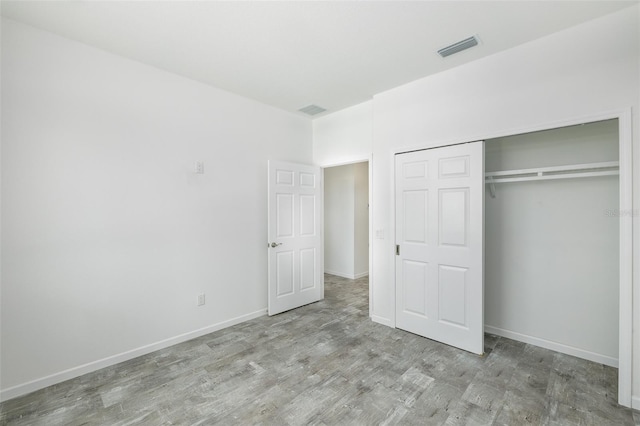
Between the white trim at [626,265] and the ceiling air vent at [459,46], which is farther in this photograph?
Answer: the ceiling air vent at [459,46]

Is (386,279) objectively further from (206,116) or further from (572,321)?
(206,116)

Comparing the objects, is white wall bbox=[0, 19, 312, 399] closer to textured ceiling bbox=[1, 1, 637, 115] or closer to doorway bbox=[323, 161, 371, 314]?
textured ceiling bbox=[1, 1, 637, 115]

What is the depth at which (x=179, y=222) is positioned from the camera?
3.15 m

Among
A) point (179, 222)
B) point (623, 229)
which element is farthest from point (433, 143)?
point (179, 222)

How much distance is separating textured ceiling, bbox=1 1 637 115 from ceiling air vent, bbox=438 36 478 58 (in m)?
0.05

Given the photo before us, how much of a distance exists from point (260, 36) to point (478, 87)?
7.08 feet

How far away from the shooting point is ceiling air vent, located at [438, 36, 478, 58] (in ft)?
8.14

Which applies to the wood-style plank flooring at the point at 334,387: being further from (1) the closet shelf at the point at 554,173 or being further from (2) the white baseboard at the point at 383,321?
(1) the closet shelf at the point at 554,173

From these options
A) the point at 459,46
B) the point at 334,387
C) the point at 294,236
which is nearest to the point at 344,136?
the point at 294,236

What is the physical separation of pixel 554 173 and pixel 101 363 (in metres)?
4.80

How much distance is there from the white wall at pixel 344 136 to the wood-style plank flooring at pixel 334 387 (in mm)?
2439

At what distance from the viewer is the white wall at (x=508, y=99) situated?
2.14 meters

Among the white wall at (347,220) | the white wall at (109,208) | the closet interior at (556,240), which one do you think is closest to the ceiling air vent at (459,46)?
the closet interior at (556,240)

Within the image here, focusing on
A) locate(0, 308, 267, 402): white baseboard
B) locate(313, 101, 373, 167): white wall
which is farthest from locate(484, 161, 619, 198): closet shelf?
locate(0, 308, 267, 402): white baseboard
